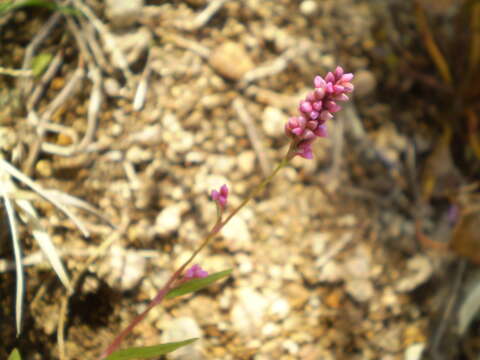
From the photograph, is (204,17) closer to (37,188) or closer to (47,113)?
(47,113)

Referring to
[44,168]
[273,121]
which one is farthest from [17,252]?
[273,121]

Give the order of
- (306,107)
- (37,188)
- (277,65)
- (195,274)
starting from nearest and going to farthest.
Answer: (306,107) < (195,274) < (37,188) < (277,65)

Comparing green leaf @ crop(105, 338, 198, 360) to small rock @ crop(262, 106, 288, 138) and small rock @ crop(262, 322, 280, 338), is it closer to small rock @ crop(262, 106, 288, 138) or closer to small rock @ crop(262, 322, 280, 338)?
small rock @ crop(262, 322, 280, 338)

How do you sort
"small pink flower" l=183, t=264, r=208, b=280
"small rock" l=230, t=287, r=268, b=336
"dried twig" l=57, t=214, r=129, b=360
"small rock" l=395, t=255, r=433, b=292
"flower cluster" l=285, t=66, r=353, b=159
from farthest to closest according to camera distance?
"small rock" l=395, t=255, r=433, b=292 → "small rock" l=230, t=287, r=268, b=336 → "dried twig" l=57, t=214, r=129, b=360 → "small pink flower" l=183, t=264, r=208, b=280 → "flower cluster" l=285, t=66, r=353, b=159

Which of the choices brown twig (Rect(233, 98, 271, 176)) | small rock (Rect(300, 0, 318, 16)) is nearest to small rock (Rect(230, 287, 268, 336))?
brown twig (Rect(233, 98, 271, 176))

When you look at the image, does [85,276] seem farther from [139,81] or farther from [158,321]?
[139,81]

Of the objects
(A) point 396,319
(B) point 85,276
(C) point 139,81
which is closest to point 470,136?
(A) point 396,319
